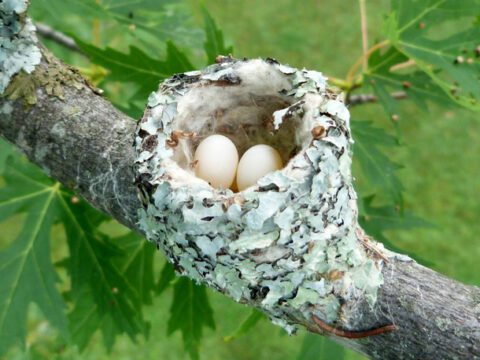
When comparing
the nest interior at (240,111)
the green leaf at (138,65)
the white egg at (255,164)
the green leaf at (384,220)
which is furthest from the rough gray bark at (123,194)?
the green leaf at (384,220)

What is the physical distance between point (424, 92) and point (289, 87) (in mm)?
879

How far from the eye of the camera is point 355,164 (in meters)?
4.47

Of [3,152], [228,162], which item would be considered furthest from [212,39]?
[3,152]

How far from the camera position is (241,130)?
1.60 meters

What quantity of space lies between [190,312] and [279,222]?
3.40 feet

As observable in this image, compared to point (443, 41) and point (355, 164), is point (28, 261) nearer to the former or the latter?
point (443, 41)

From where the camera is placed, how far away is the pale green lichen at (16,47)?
1.39 m

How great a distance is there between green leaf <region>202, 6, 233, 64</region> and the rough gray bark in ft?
1.71

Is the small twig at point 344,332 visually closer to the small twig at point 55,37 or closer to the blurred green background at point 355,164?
Result: the blurred green background at point 355,164

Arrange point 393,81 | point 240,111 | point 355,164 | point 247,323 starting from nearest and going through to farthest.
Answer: point 240,111
point 247,323
point 393,81
point 355,164

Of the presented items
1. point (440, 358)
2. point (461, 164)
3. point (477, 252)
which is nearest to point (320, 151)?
point (440, 358)

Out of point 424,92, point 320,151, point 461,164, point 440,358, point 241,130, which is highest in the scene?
point 461,164

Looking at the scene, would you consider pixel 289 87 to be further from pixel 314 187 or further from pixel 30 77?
pixel 30 77

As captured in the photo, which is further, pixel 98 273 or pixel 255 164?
pixel 98 273
